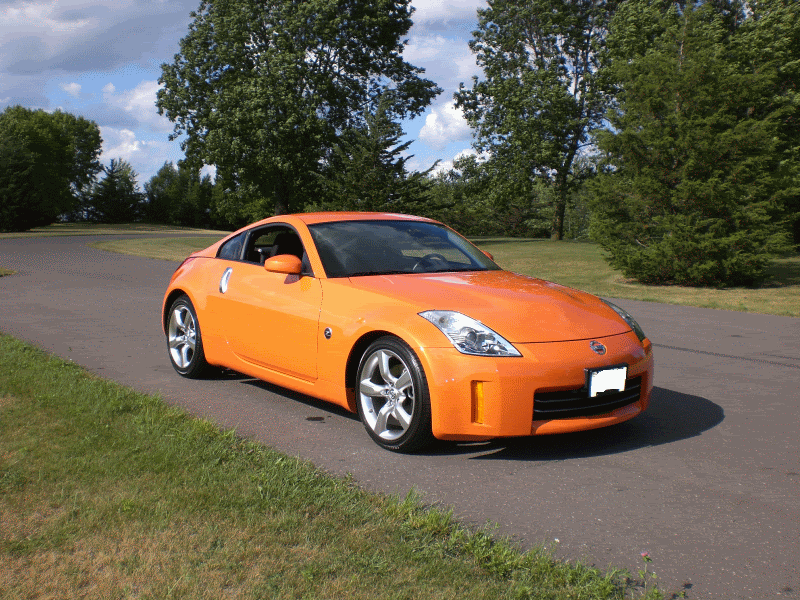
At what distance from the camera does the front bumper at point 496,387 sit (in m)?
4.40

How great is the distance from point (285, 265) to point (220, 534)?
2517 millimetres

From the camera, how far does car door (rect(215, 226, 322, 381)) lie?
538 cm

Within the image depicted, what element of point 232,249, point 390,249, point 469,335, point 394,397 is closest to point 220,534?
point 394,397

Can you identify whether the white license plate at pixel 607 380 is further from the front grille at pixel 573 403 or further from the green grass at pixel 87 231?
the green grass at pixel 87 231

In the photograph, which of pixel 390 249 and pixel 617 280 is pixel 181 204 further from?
pixel 390 249

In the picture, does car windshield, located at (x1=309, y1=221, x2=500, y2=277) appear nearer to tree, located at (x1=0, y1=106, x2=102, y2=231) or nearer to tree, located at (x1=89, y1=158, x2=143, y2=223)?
tree, located at (x1=0, y1=106, x2=102, y2=231)

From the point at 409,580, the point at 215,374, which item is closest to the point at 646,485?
the point at 409,580

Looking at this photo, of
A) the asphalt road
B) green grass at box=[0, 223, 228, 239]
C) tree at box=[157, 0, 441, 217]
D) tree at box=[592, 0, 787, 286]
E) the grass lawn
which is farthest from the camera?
green grass at box=[0, 223, 228, 239]

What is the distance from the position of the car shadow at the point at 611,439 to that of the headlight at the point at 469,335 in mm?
665

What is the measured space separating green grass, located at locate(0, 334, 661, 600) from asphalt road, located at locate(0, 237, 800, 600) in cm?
30

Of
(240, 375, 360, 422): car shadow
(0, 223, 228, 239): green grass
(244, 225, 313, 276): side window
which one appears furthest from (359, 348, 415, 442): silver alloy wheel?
(0, 223, 228, 239): green grass

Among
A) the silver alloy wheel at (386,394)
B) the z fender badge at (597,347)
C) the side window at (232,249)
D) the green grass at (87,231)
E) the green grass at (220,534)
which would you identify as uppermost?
the side window at (232,249)

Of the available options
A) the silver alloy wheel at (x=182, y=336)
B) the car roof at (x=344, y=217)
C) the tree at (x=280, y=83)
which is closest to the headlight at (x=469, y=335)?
the car roof at (x=344, y=217)

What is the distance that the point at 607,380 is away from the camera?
4.67 m
